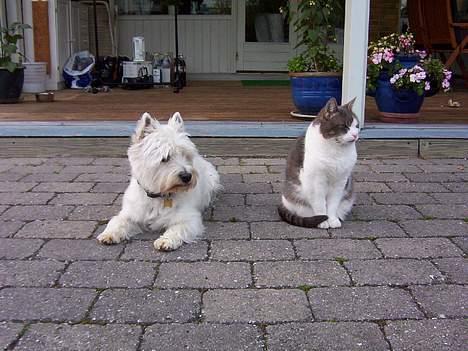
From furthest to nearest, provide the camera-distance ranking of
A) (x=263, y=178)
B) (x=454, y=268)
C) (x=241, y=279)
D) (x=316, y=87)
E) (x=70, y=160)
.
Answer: (x=316, y=87) < (x=70, y=160) < (x=263, y=178) < (x=454, y=268) < (x=241, y=279)

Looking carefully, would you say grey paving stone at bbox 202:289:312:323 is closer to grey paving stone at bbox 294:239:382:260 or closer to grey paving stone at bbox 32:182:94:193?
grey paving stone at bbox 294:239:382:260

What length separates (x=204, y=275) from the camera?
2.55 metres

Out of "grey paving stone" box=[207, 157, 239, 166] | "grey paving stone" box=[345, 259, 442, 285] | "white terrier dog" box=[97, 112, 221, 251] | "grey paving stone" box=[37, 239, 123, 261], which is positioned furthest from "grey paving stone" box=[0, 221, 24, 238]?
"grey paving stone" box=[207, 157, 239, 166]

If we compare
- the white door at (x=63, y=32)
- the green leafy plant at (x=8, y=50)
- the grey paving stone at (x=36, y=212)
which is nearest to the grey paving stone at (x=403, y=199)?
the grey paving stone at (x=36, y=212)

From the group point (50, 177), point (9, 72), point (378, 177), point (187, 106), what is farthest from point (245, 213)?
point (9, 72)

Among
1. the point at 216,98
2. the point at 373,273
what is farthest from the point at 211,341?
the point at 216,98

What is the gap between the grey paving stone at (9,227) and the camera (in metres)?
3.09

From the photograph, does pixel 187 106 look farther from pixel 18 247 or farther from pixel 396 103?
pixel 18 247

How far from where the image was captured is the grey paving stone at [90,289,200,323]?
7.04 ft

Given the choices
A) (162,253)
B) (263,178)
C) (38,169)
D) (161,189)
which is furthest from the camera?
(38,169)

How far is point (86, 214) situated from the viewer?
11.4 ft

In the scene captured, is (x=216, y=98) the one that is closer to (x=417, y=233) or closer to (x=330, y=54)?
(x=330, y=54)

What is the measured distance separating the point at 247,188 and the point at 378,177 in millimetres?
1138

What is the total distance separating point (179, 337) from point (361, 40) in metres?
3.56
